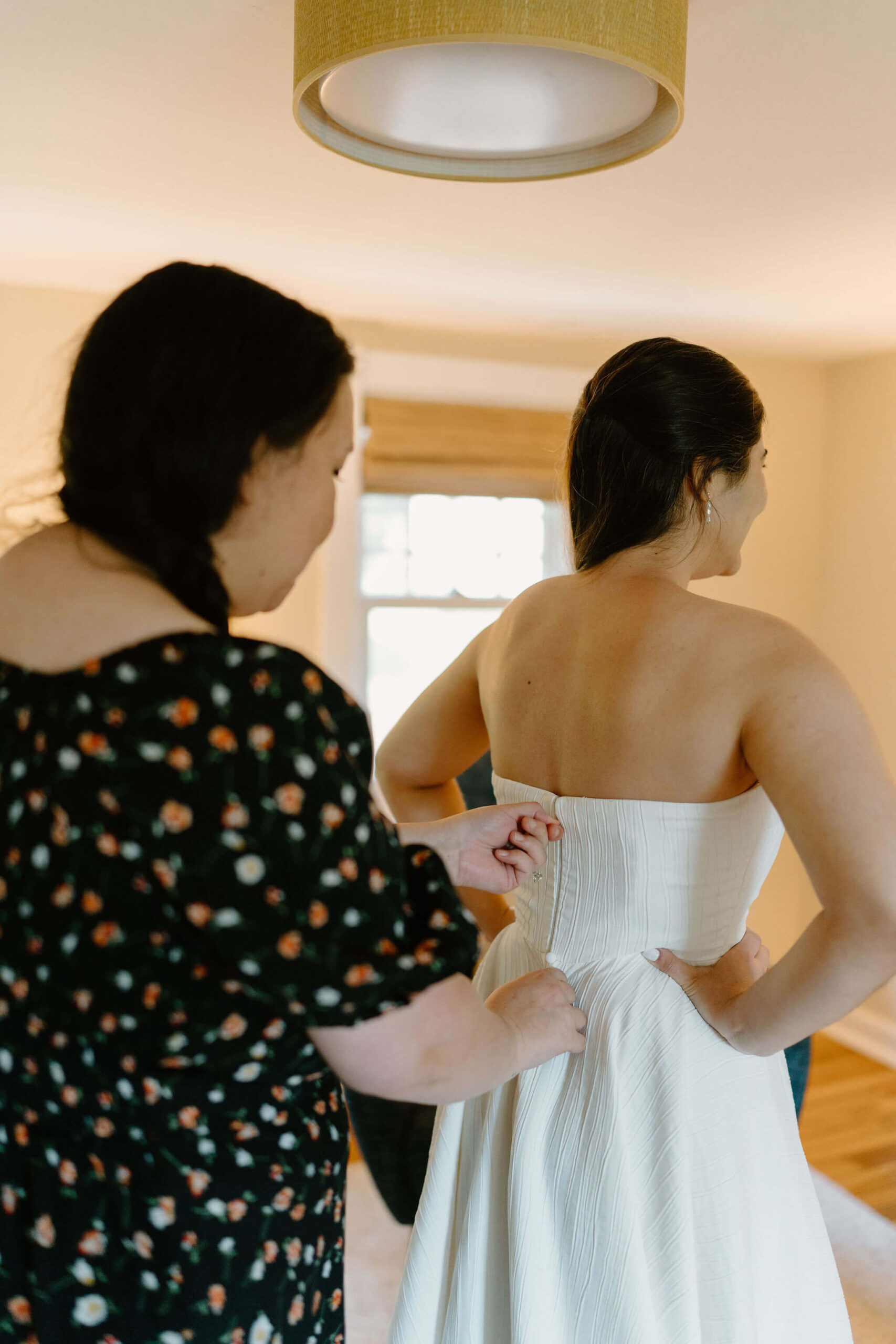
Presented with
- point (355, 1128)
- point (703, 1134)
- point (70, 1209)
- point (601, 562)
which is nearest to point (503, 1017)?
point (703, 1134)

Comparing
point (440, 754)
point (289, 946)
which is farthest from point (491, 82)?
point (289, 946)

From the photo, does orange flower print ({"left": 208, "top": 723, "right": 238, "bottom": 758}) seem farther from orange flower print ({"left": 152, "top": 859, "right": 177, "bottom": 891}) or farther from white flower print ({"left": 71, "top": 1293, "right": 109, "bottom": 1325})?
white flower print ({"left": 71, "top": 1293, "right": 109, "bottom": 1325})

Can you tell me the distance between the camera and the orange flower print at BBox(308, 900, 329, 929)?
73 centimetres

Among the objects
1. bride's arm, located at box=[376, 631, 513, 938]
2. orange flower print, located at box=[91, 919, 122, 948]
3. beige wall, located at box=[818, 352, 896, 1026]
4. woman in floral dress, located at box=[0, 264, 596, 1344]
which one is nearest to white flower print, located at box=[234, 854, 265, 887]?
woman in floral dress, located at box=[0, 264, 596, 1344]

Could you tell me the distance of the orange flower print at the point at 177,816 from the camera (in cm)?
72

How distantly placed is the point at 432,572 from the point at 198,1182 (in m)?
3.21

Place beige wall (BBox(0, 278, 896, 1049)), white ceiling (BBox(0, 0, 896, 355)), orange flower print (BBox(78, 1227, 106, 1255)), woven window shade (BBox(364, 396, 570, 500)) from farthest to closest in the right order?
woven window shade (BBox(364, 396, 570, 500)), beige wall (BBox(0, 278, 896, 1049)), white ceiling (BBox(0, 0, 896, 355)), orange flower print (BBox(78, 1227, 106, 1255))

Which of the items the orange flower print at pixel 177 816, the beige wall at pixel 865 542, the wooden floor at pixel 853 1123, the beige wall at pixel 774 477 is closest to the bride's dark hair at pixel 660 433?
the orange flower print at pixel 177 816

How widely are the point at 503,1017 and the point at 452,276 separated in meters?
2.37

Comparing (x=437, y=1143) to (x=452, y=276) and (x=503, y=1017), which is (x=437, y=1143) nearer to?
(x=503, y=1017)

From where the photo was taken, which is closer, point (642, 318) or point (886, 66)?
point (886, 66)

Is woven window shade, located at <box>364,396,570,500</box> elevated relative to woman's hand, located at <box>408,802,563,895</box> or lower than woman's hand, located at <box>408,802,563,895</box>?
elevated

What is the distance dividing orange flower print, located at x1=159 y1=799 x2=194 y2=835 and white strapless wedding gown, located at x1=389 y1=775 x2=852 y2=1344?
593 mm

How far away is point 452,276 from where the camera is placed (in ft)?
9.68
